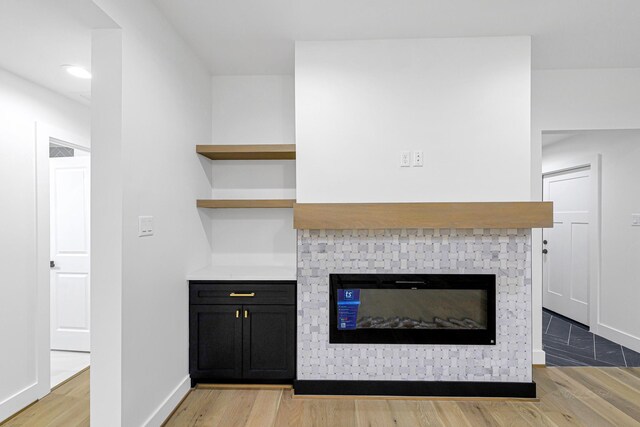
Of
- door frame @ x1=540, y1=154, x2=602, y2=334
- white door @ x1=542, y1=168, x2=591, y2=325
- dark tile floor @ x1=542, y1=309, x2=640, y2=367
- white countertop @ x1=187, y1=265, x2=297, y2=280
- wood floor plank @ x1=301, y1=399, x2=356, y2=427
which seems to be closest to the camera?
wood floor plank @ x1=301, y1=399, x2=356, y2=427

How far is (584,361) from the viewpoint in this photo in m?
3.29

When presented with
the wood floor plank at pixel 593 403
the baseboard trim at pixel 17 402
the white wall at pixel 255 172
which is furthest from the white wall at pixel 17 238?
the wood floor plank at pixel 593 403

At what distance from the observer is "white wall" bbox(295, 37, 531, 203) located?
8.61 ft

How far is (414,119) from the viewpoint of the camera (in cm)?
267

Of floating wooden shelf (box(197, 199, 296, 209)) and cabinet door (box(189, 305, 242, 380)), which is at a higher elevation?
floating wooden shelf (box(197, 199, 296, 209))

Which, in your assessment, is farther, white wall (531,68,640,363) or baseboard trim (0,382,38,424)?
white wall (531,68,640,363)

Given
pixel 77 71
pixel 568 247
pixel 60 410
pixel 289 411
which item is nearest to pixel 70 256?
pixel 60 410

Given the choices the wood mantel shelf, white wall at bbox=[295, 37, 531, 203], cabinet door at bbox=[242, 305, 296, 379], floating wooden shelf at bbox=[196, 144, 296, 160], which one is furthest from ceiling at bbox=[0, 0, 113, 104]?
cabinet door at bbox=[242, 305, 296, 379]

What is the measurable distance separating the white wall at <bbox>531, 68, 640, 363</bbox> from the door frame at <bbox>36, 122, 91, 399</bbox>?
3879mm

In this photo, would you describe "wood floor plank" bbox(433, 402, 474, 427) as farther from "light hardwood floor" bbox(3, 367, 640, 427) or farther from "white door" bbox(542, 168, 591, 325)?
"white door" bbox(542, 168, 591, 325)

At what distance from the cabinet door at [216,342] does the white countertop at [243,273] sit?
0.22 metres

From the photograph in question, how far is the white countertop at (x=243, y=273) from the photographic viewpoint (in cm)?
274

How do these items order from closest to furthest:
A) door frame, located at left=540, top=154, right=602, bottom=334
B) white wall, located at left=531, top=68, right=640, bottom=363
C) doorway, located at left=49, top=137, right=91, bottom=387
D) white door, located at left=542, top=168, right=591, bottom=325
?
white wall, located at left=531, top=68, right=640, bottom=363, doorway, located at left=49, top=137, right=91, bottom=387, door frame, located at left=540, top=154, right=602, bottom=334, white door, located at left=542, top=168, right=591, bottom=325

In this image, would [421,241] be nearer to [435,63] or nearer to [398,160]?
[398,160]
